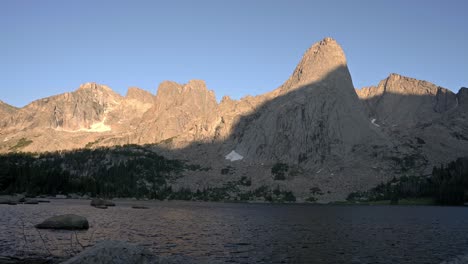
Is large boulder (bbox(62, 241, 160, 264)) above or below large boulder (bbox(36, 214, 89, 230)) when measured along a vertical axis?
above

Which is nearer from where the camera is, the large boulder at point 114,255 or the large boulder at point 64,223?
the large boulder at point 114,255

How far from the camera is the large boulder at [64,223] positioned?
218 feet

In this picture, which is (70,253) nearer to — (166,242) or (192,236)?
(166,242)

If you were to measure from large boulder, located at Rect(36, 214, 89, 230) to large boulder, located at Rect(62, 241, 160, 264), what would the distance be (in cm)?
4472

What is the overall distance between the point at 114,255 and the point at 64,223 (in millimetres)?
47198

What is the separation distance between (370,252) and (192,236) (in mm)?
31250

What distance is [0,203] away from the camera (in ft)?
465

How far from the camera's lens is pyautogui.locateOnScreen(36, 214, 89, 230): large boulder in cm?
6644

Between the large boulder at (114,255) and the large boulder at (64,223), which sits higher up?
the large boulder at (114,255)

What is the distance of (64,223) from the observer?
67688 millimetres

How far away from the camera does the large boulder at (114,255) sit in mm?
25344

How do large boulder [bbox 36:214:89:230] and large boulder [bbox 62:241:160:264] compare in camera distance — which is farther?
large boulder [bbox 36:214:89:230]

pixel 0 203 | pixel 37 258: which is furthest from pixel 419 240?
pixel 0 203

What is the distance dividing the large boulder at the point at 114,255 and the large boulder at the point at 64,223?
44721 millimetres
